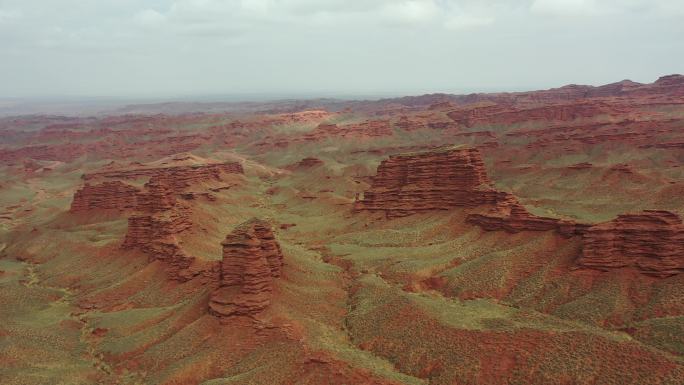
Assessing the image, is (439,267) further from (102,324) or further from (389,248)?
(102,324)

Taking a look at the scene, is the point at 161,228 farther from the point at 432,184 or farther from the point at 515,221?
the point at 515,221

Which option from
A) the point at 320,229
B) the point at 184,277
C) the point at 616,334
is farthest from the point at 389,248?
the point at 616,334

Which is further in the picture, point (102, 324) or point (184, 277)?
point (184, 277)

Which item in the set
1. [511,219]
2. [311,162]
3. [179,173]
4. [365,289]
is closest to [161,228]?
[365,289]

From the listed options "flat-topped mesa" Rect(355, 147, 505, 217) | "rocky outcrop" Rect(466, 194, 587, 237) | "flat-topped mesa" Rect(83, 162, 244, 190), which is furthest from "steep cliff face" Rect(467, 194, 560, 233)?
"flat-topped mesa" Rect(83, 162, 244, 190)

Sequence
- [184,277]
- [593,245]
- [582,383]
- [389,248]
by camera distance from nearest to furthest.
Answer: [582,383] < [593,245] < [184,277] < [389,248]

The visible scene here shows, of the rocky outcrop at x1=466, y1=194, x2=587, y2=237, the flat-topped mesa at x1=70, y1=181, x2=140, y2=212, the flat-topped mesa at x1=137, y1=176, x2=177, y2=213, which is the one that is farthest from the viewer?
the flat-topped mesa at x1=70, y1=181, x2=140, y2=212

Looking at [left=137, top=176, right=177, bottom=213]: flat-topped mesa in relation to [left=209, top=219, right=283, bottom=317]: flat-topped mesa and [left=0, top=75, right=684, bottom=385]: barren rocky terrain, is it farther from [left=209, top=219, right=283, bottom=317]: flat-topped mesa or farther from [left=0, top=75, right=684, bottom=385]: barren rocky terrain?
[left=209, top=219, right=283, bottom=317]: flat-topped mesa
